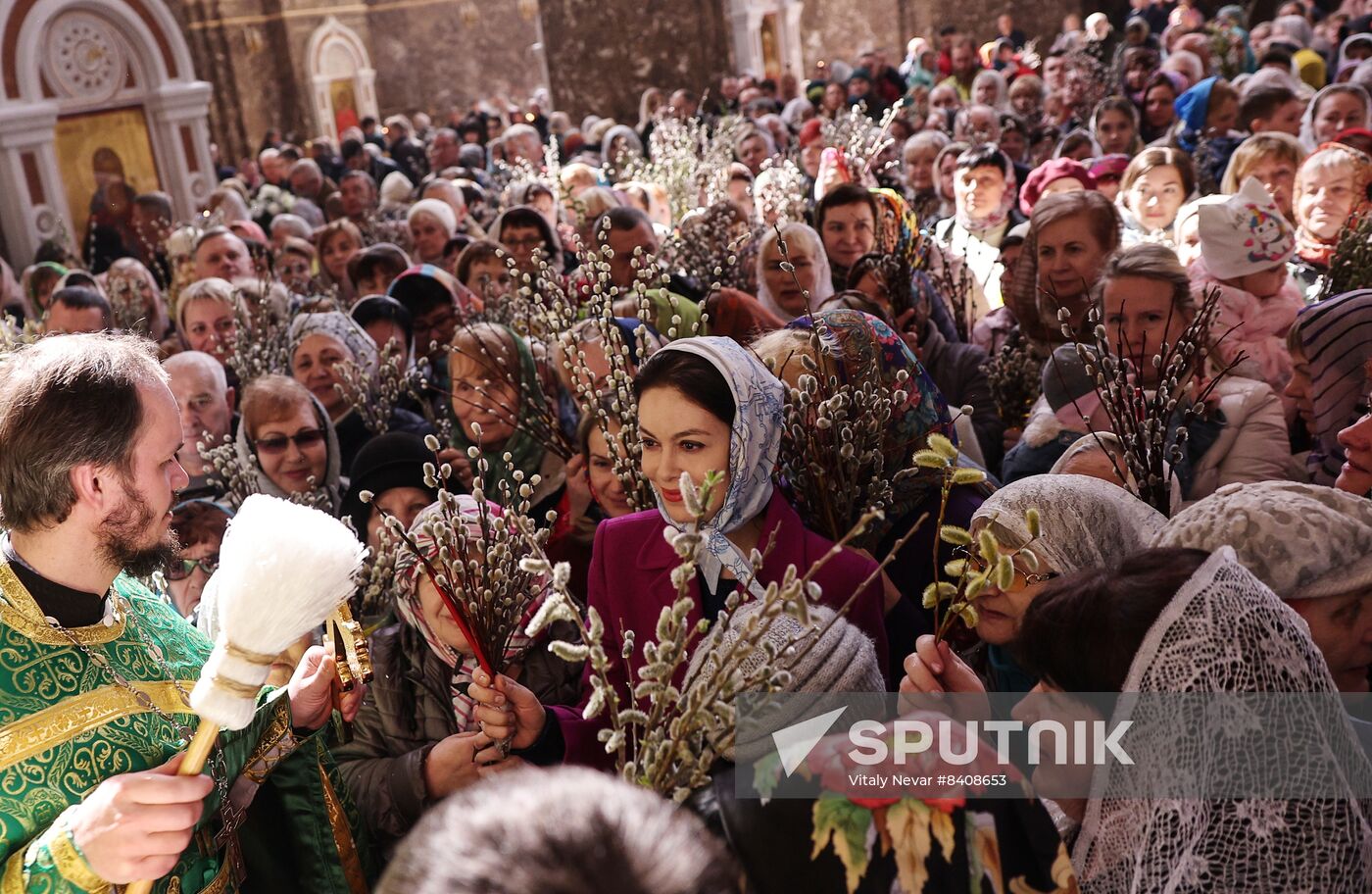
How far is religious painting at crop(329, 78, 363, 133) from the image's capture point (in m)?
23.3

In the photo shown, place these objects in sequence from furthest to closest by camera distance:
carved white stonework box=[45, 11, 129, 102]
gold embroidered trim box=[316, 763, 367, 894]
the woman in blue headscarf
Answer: carved white stonework box=[45, 11, 129, 102]
the woman in blue headscarf
gold embroidered trim box=[316, 763, 367, 894]

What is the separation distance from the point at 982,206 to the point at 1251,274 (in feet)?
6.75

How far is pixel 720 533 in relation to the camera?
246 centimetres

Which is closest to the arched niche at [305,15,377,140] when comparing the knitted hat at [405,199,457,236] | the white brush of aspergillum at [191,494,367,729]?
the knitted hat at [405,199,457,236]

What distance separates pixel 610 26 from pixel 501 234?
7.74m

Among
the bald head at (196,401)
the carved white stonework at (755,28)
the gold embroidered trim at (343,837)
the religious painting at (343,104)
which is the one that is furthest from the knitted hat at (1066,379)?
the religious painting at (343,104)

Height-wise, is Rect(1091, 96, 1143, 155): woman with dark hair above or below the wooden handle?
above

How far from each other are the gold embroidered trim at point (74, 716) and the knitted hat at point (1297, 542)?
168 centimetres

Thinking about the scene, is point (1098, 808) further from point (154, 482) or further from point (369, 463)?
point (369, 463)

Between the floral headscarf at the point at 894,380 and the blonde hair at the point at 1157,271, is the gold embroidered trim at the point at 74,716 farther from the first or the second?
the blonde hair at the point at 1157,271

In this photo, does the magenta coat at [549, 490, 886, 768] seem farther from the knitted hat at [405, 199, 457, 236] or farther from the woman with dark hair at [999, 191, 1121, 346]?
the knitted hat at [405, 199, 457, 236]

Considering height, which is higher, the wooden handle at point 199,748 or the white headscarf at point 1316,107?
the white headscarf at point 1316,107

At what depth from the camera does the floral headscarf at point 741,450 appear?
2.43 m

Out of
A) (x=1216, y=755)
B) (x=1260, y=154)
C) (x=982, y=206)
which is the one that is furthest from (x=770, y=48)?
(x=1216, y=755)
